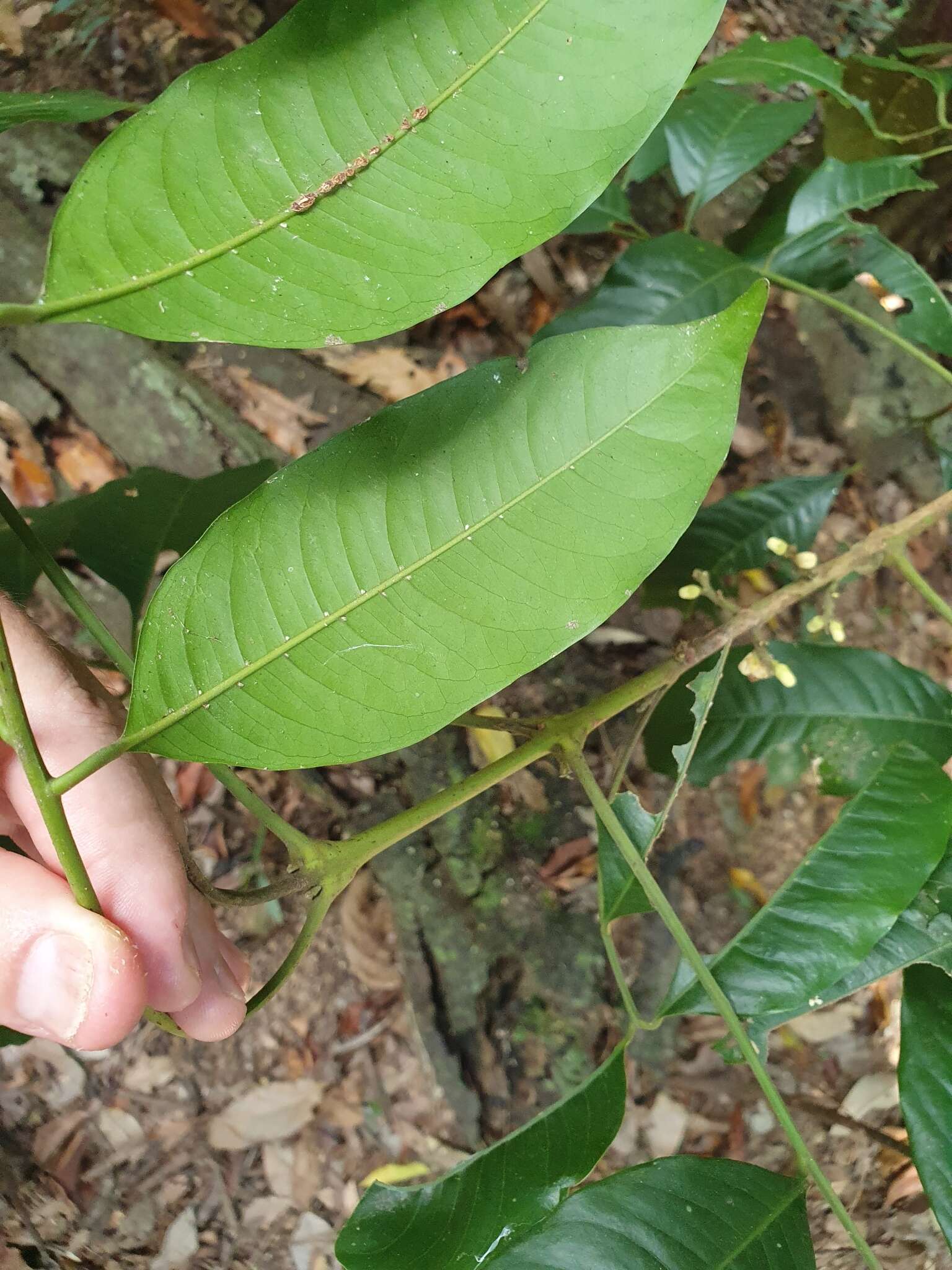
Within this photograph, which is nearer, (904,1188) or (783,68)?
(783,68)

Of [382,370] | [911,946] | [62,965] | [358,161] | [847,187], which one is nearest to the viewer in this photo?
[358,161]

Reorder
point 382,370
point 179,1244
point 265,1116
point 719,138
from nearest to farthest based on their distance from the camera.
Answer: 1. point 719,138
2. point 179,1244
3. point 265,1116
4. point 382,370

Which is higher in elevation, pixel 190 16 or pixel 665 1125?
pixel 190 16

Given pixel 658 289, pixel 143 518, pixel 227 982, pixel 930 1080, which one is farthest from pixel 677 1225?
pixel 658 289

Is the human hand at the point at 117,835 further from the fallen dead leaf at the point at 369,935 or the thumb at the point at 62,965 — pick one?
the fallen dead leaf at the point at 369,935

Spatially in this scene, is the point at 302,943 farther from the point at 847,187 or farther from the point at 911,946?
the point at 847,187
